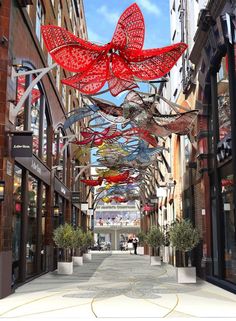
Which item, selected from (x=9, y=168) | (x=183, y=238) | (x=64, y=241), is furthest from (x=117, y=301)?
(x=64, y=241)

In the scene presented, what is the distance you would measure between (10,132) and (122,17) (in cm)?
451

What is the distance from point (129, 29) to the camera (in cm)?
1309

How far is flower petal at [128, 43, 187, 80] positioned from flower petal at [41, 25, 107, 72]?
1140 mm

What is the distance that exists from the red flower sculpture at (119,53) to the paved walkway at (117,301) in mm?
6551

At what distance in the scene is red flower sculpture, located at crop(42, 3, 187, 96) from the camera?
43.0 feet

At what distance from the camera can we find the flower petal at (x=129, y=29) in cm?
1299

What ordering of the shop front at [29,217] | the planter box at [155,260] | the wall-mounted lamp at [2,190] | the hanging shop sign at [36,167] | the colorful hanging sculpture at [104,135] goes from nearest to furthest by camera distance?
the wall-mounted lamp at [2,190] → the shop front at [29,217] → the hanging shop sign at [36,167] → the colorful hanging sculpture at [104,135] → the planter box at [155,260]

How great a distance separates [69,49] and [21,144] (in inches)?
120

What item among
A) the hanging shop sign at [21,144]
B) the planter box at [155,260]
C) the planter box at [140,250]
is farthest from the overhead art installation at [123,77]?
the planter box at [140,250]

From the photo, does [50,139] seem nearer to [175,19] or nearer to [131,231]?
[175,19]

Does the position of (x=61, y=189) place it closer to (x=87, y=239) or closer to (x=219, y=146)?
(x=87, y=239)

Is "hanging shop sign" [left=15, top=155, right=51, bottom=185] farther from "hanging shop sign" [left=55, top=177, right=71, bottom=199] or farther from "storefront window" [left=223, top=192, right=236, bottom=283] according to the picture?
"storefront window" [left=223, top=192, right=236, bottom=283]

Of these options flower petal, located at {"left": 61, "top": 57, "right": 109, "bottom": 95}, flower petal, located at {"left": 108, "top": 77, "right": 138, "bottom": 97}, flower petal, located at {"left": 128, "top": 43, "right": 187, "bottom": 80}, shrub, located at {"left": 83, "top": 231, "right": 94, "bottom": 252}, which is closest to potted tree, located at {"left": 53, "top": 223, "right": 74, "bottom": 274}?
shrub, located at {"left": 83, "top": 231, "right": 94, "bottom": 252}

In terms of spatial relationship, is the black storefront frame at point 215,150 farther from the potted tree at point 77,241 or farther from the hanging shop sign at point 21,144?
the potted tree at point 77,241
